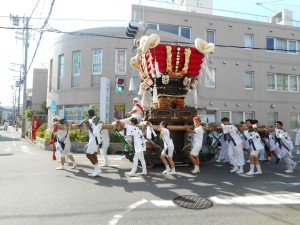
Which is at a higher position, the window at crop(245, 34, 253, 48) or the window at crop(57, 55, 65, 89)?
the window at crop(245, 34, 253, 48)

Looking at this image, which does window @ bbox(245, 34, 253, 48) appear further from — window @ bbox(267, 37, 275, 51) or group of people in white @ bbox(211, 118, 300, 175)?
group of people in white @ bbox(211, 118, 300, 175)

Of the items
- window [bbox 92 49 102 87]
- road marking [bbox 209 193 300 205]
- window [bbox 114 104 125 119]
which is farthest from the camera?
window [bbox 92 49 102 87]

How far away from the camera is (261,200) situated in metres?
5.27

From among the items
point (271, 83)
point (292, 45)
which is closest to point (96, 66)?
point (271, 83)

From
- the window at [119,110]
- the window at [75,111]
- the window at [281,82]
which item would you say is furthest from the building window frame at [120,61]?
the window at [281,82]

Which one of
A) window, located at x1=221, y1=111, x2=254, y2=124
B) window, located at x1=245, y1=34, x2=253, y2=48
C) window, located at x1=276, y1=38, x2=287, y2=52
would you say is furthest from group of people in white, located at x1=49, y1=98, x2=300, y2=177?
window, located at x1=276, y1=38, x2=287, y2=52

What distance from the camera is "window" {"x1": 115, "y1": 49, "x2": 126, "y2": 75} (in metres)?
16.9

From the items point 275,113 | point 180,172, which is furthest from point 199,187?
point 275,113

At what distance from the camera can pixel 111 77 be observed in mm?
16812

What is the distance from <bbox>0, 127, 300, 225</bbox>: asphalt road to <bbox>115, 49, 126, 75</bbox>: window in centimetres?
990

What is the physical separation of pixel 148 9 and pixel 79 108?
347 inches

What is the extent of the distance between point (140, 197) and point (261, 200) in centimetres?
258

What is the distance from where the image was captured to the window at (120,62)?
16875 mm

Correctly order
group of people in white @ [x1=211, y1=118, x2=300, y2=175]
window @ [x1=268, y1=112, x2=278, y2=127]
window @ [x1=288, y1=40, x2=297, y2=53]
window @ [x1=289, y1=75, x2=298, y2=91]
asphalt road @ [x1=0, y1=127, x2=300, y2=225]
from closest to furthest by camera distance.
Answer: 1. asphalt road @ [x1=0, y1=127, x2=300, y2=225]
2. group of people in white @ [x1=211, y1=118, x2=300, y2=175]
3. window @ [x1=268, y1=112, x2=278, y2=127]
4. window @ [x1=289, y1=75, x2=298, y2=91]
5. window @ [x1=288, y1=40, x2=297, y2=53]
